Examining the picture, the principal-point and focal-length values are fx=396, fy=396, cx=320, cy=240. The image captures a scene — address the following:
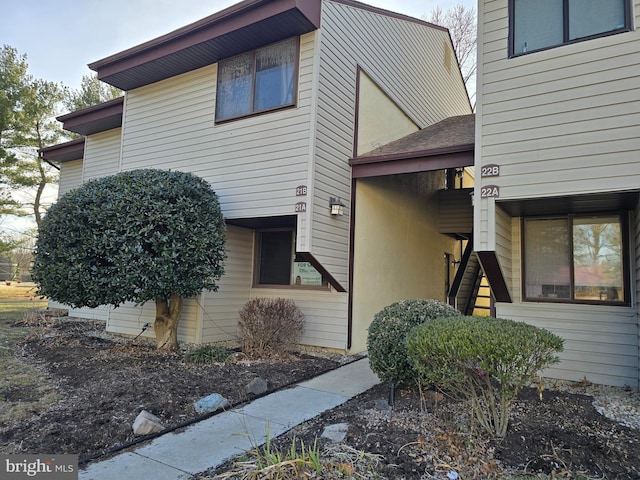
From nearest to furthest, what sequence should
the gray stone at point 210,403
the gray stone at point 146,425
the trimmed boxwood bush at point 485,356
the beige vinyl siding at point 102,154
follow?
the trimmed boxwood bush at point 485,356
the gray stone at point 146,425
the gray stone at point 210,403
the beige vinyl siding at point 102,154

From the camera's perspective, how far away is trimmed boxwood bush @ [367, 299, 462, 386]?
4.48 metres

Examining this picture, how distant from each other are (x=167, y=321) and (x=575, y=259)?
6696mm

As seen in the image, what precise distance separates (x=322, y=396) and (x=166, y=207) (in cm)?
358

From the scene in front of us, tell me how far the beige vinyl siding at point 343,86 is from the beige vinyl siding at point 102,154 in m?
6.88

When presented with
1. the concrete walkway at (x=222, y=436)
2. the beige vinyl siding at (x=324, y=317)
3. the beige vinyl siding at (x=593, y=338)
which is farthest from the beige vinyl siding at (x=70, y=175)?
the beige vinyl siding at (x=593, y=338)

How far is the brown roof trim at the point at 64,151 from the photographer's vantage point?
39.5 ft

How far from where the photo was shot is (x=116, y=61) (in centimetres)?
840

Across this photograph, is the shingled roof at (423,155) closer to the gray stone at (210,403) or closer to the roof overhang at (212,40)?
the roof overhang at (212,40)

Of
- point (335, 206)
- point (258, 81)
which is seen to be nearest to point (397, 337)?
point (335, 206)

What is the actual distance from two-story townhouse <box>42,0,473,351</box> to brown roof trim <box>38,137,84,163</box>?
8.96 ft

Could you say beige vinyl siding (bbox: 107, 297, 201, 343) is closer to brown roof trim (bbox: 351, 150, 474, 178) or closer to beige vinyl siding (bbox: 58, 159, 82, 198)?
brown roof trim (bbox: 351, 150, 474, 178)

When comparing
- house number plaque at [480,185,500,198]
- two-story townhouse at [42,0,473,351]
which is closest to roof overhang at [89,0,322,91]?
two-story townhouse at [42,0,473,351]

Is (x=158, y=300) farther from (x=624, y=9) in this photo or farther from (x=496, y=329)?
(x=624, y=9)

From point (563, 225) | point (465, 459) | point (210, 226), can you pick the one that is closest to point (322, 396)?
point (465, 459)
